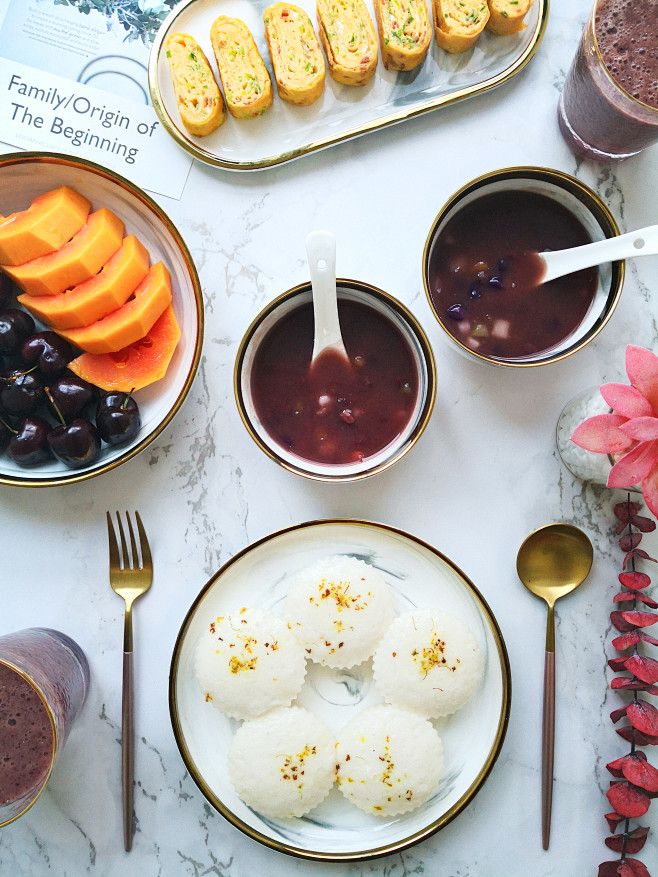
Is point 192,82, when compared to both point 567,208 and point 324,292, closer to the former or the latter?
point 324,292

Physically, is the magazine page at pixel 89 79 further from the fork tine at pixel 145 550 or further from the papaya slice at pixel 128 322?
the fork tine at pixel 145 550

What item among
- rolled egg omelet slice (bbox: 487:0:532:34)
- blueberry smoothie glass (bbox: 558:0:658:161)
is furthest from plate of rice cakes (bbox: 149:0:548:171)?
blueberry smoothie glass (bbox: 558:0:658:161)

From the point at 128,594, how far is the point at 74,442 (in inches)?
13.9

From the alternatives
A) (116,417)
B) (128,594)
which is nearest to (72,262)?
(116,417)

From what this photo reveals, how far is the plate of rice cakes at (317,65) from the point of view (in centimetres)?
137

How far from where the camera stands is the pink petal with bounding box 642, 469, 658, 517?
1146mm

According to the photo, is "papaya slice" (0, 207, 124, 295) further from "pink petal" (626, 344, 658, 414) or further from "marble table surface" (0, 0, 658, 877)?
"pink petal" (626, 344, 658, 414)

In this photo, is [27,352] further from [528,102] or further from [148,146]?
[528,102]

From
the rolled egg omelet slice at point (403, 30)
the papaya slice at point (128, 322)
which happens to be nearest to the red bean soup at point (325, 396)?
the papaya slice at point (128, 322)

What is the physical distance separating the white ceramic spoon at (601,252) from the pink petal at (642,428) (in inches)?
12.2

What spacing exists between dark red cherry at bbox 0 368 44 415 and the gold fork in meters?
0.27

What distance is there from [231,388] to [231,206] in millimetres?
394

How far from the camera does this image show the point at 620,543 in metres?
1.41

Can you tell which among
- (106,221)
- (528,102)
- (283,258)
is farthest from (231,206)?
(528,102)
